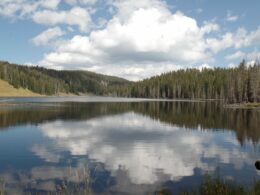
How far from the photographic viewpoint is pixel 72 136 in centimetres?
4375

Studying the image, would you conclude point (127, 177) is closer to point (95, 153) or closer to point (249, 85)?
point (95, 153)

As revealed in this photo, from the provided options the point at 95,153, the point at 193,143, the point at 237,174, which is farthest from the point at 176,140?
the point at 237,174

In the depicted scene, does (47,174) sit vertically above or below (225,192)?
below

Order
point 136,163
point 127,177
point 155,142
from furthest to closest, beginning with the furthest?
1. point 155,142
2. point 136,163
3. point 127,177

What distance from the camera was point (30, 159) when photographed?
2930cm

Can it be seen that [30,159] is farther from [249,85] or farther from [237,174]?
[249,85]

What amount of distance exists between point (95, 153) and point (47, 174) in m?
8.99

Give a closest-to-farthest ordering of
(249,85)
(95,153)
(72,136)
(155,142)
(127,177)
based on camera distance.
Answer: (127,177) → (95,153) → (155,142) → (72,136) → (249,85)

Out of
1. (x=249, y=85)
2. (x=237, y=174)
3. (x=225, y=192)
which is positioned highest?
(x=249, y=85)

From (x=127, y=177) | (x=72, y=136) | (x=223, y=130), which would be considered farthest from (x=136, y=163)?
(x=223, y=130)

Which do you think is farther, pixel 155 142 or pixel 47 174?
pixel 155 142

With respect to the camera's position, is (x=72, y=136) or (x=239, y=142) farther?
(x=72, y=136)

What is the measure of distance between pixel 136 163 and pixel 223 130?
101 ft

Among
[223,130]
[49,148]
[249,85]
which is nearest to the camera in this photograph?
[49,148]
